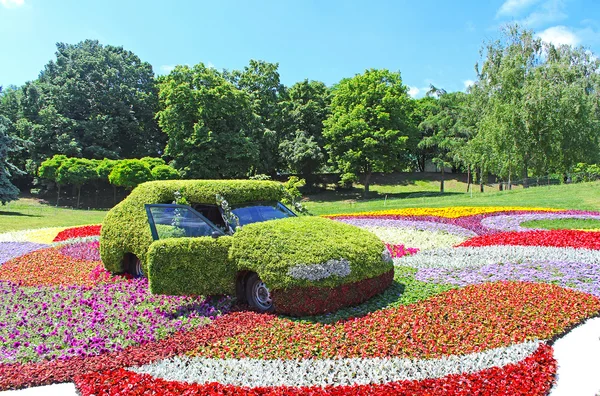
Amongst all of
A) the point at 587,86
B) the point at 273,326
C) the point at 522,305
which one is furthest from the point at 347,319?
the point at 587,86

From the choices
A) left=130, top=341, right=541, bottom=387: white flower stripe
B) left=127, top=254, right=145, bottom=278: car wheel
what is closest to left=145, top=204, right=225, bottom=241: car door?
left=127, top=254, right=145, bottom=278: car wheel

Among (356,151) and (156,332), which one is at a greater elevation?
(356,151)

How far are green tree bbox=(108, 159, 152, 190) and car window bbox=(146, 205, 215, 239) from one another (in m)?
29.7

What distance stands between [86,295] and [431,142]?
149ft

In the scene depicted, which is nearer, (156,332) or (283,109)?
(156,332)

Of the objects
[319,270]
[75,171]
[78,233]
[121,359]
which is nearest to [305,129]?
[75,171]

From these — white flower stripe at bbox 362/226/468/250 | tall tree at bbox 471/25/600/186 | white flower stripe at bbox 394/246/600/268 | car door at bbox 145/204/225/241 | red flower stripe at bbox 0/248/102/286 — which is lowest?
red flower stripe at bbox 0/248/102/286

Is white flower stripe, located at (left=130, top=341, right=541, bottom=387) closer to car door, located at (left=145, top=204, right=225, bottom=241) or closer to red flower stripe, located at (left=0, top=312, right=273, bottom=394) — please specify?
red flower stripe, located at (left=0, top=312, right=273, bottom=394)

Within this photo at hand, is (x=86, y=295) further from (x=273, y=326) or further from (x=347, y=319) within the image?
(x=347, y=319)

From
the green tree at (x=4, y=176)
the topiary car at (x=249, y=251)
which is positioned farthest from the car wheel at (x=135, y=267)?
the green tree at (x=4, y=176)

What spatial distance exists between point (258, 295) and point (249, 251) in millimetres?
707

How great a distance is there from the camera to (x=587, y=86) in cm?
3934

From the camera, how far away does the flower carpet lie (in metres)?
4.58

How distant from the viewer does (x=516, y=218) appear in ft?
56.4
